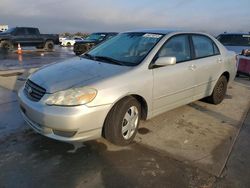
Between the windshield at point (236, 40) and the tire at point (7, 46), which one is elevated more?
the windshield at point (236, 40)

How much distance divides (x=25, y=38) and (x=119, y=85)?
64.4 ft

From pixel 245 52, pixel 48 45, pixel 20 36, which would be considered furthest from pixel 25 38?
pixel 245 52

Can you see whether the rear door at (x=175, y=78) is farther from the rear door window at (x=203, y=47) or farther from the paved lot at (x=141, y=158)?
the paved lot at (x=141, y=158)

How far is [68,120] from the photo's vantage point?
9.56 feet

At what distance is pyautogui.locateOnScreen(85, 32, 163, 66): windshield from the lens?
151 inches

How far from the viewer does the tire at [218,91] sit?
17.5 ft

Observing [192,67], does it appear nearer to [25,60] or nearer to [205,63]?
[205,63]

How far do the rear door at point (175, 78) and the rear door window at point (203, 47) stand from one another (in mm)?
242

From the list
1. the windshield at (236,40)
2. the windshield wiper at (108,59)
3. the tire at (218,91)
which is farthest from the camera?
the windshield at (236,40)

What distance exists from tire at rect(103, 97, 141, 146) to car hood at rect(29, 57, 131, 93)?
1.41 ft

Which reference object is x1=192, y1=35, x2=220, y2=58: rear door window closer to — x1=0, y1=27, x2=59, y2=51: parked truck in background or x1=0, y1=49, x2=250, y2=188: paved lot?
x1=0, y1=49, x2=250, y2=188: paved lot

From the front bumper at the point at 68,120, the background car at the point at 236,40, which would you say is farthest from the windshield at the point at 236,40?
the front bumper at the point at 68,120

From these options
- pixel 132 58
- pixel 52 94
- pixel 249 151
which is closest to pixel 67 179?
pixel 52 94

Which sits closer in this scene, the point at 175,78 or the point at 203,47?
the point at 175,78
